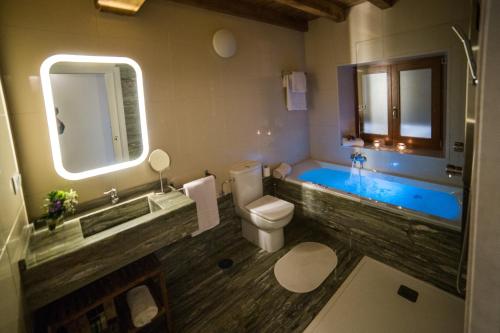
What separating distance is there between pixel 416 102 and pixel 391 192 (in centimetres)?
106

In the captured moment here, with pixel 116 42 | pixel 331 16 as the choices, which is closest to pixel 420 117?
pixel 331 16

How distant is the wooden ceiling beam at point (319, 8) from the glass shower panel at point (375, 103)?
0.82 metres

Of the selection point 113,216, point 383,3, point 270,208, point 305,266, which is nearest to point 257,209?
point 270,208

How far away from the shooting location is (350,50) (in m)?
3.16

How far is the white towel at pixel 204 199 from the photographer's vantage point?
2.35 m

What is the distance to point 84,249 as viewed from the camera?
4.79ft

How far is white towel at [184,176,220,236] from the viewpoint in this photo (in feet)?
7.71

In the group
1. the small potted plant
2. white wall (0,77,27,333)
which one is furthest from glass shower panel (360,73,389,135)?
white wall (0,77,27,333)

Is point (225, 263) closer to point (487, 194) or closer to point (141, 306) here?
point (141, 306)

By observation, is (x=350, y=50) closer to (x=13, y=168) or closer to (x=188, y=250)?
(x=188, y=250)

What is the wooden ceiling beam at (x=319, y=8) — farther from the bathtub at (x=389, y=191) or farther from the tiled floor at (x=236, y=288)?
the tiled floor at (x=236, y=288)

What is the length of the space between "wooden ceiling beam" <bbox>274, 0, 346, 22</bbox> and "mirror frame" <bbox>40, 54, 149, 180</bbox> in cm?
148

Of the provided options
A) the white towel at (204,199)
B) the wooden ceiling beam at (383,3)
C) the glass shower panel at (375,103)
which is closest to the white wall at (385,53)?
the wooden ceiling beam at (383,3)

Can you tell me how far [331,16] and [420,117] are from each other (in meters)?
1.51
